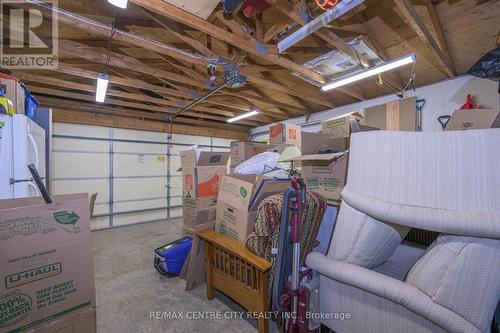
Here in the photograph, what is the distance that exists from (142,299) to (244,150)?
2518 millimetres

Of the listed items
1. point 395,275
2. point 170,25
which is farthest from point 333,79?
point 395,275

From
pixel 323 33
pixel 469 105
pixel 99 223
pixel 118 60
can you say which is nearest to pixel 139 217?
pixel 99 223

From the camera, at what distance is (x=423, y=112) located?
4.07 m

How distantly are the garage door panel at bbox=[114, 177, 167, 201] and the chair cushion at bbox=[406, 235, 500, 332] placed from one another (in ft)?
20.0

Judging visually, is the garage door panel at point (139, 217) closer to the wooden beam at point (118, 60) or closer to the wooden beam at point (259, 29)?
the wooden beam at point (118, 60)

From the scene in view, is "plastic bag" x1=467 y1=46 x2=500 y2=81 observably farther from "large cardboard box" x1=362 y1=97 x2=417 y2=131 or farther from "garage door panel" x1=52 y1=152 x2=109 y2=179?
"garage door panel" x1=52 y1=152 x2=109 y2=179

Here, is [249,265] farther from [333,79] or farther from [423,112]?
[423,112]

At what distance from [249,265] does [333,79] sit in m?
3.22

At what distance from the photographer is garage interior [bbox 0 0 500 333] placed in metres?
1.04

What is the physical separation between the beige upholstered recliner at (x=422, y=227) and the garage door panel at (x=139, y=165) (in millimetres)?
5598

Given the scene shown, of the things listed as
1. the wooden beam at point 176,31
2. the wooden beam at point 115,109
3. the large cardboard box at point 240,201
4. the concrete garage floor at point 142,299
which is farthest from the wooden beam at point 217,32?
the wooden beam at point 115,109

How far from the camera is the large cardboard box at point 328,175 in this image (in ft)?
6.31

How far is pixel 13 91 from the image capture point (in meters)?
2.04

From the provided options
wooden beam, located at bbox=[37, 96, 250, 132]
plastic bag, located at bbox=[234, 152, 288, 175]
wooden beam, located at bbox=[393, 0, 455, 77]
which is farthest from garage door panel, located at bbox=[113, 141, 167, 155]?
wooden beam, located at bbox=[393, 0, 455, 77]
